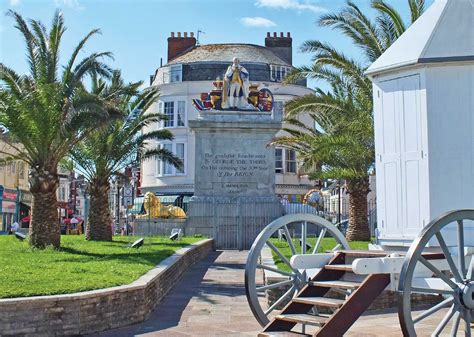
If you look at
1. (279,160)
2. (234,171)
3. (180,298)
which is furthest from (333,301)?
(279,160)

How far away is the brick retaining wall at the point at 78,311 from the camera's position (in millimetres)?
7570

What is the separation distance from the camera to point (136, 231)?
27719 millimetres

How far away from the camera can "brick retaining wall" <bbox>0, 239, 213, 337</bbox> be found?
757 centimetres

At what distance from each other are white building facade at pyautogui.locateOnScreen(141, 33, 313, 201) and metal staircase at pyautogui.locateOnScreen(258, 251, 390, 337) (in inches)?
1619

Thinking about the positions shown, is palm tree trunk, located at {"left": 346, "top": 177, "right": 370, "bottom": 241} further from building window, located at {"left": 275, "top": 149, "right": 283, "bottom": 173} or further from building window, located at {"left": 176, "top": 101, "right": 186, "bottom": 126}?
building window, located at {"left": 176, "top": 101, "right": 186, "bottom": 126}

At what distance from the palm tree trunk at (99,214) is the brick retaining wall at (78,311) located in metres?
13.9

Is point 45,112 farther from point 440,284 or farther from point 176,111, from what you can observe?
point 176,111

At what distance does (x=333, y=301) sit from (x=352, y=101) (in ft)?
53.2

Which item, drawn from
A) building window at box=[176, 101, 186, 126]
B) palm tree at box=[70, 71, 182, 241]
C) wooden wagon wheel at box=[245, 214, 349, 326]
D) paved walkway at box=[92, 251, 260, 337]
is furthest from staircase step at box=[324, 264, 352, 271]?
building window at box=[176, 101, 186, 126]

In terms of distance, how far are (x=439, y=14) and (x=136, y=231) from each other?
68.9 feet

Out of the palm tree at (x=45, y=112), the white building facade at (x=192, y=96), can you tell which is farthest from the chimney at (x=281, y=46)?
the palm tree at (x=45, y=112)

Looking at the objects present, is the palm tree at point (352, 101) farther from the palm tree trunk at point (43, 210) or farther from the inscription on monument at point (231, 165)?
the palm tree trunk at point (43, 210)

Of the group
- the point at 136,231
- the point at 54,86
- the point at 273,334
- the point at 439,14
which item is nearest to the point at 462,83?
the point at 439,14

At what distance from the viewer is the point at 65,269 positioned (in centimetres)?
1112
